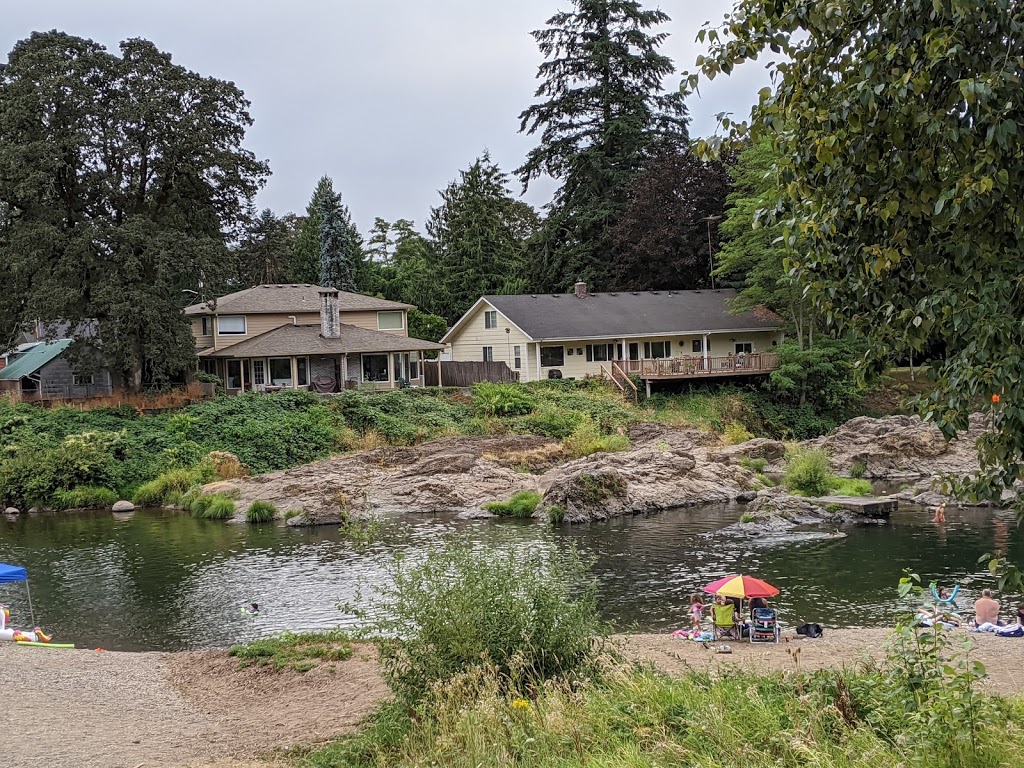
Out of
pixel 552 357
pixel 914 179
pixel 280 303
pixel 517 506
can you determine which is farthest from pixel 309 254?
pixel 914 179

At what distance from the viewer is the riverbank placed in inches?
458

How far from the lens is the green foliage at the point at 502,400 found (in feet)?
149

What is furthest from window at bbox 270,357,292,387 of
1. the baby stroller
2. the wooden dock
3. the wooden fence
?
the baby stroller

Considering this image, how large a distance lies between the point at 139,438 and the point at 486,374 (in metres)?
19.2

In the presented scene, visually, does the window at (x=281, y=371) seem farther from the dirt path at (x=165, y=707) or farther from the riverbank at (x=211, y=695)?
the riverbank at (x=211, y=695)

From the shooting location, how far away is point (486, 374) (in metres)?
52.3

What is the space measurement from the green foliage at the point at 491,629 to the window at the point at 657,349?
1710 inches

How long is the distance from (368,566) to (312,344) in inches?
1055

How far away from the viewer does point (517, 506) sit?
105 ft

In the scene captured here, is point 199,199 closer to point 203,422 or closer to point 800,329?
point 203,422

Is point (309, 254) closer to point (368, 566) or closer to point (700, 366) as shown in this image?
point (700, 366)

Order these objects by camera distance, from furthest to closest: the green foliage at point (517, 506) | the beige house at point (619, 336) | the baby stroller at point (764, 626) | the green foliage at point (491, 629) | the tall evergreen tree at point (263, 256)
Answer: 1. the tall evergreen tree at point (263, 256)
2. the beige house at point (619, 336)
3. the green foliage at point (517, 506)
4. the baby stroller at point (764, 626)
5. the green foliage at point (491, 629)

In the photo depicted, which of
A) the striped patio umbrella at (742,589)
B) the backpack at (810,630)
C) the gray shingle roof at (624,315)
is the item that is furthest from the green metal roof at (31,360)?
the backpack at (810,630)

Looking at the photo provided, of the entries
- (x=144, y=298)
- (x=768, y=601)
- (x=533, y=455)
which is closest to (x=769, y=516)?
(x=768, y=601)
